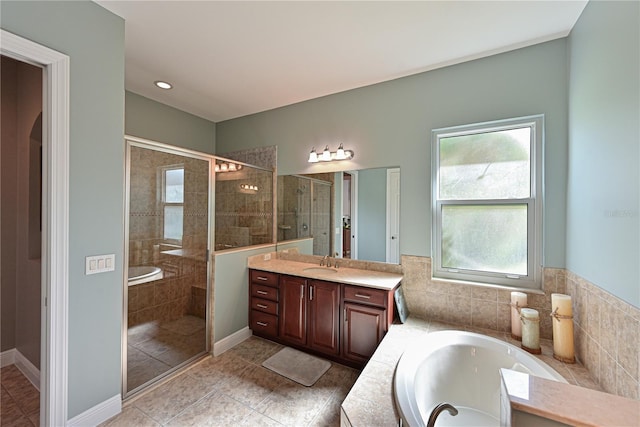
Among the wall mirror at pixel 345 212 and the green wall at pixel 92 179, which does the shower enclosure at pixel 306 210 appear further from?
the green wall at pixel 92 179

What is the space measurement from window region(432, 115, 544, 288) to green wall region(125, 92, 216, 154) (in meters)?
3.13

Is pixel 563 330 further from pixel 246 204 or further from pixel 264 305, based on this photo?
pixel 246 204

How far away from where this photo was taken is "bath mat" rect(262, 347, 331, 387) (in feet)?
7.16

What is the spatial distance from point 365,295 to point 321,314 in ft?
1.67

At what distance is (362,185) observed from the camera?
8.95 feet

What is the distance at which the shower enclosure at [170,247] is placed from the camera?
197cm

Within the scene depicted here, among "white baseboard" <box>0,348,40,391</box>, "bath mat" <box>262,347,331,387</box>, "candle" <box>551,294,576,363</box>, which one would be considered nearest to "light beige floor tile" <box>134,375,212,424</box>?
"bath mat" <box>262,347,331,387</box>

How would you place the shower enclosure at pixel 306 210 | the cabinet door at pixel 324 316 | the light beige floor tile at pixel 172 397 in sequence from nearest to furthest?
the light beige floor tile at pixel 172 397, the cabinet door at pixel 324 316, the shower enclosure at pixel 306 210

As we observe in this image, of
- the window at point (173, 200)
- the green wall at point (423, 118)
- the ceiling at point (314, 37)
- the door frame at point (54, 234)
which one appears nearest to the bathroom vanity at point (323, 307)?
the green wall at point (423, 118)

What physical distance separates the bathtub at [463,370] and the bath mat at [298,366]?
3.05 ft

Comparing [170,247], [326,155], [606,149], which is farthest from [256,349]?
[606,149]

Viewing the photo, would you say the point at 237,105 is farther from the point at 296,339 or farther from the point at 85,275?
the point at 296,339

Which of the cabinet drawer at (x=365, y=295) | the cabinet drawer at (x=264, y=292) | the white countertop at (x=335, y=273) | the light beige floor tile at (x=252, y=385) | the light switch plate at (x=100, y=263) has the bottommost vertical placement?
the light beige floor tile at (x=252, y=385)

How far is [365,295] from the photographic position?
222cm
